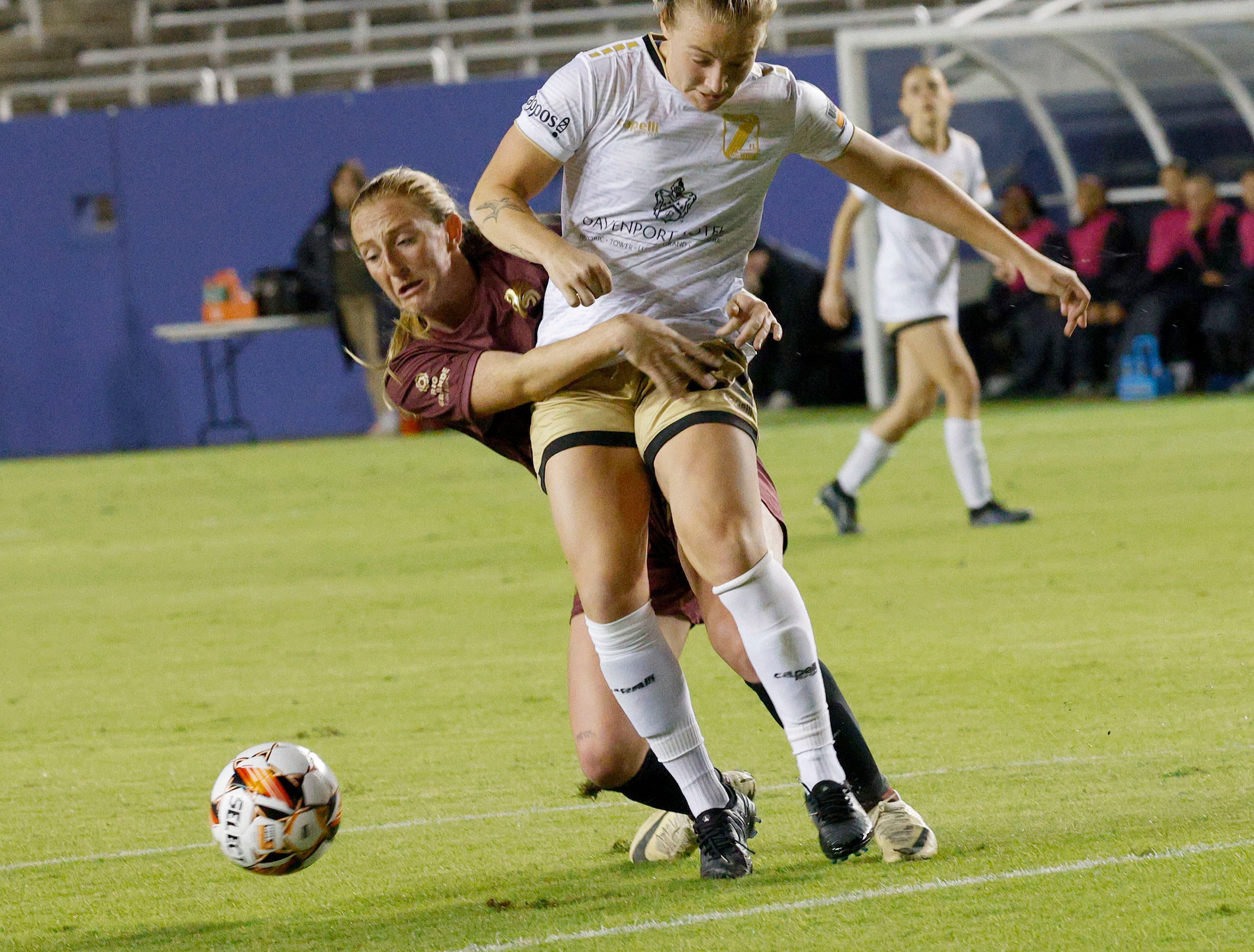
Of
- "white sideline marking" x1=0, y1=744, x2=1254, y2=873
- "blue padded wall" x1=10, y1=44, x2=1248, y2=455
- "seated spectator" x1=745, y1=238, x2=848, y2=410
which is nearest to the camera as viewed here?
"white sideline marking" x1=0, y1=744, x2=1254, y2=873

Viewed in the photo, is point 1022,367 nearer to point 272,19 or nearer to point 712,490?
point 272,19

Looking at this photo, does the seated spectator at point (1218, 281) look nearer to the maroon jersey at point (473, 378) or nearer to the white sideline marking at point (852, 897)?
the maroon jersey at point (473, 378)

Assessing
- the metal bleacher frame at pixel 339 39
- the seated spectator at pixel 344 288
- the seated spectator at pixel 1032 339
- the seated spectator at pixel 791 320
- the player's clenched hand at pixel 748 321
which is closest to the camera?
the player's clenched hand at pixel 748 321

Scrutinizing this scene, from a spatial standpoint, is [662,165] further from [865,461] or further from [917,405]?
[865,461]

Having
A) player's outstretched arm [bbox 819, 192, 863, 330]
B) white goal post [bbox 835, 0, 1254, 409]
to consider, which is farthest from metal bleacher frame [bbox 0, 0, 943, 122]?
player's outstretched arm [bbox 819, 192, 863, 330]

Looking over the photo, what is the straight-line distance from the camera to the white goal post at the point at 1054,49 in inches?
611

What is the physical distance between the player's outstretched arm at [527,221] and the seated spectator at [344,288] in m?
13.8

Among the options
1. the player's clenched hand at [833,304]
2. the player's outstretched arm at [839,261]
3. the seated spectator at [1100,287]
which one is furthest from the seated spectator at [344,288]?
the player's clenched hand at [833,304]

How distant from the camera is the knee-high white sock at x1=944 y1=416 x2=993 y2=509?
839cm

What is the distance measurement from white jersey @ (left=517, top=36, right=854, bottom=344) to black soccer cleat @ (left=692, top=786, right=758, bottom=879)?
96 cm

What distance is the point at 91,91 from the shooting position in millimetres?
21469

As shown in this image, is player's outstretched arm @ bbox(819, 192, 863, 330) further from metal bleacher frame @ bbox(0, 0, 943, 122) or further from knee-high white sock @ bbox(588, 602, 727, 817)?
metal bleacher frame @ bbox(0, 0, 943, 122)

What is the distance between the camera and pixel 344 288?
1764 cm

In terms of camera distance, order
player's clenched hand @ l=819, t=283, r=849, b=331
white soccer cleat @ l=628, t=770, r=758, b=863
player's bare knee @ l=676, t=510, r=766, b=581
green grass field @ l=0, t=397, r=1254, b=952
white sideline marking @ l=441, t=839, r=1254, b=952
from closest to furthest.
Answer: white sideline marking @ l=441, t=839, r=1254, b=952, green grass field @ l=0, t=397, r=1254, b=952, player's bare knee @ l=676, t=510, r=766, b=581, white soccer cleat @ l=628, t=770, r=758, b=863, player's clenched hand @ l=819, t=283, r=849, b=331
